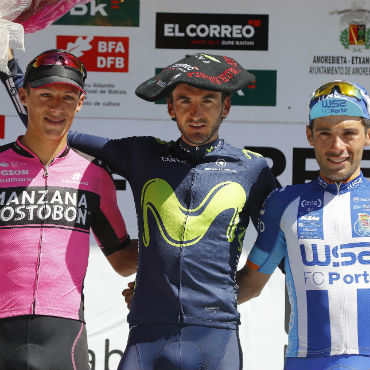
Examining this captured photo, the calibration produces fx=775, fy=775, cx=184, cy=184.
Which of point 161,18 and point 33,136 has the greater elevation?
point 161,18

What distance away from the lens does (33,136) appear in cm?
273

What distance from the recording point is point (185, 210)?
2.63m

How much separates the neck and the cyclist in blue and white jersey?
77cm

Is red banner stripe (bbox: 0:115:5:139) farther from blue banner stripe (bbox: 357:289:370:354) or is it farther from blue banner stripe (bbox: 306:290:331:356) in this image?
blue banner stripe (bbox: 357:289:370:354)

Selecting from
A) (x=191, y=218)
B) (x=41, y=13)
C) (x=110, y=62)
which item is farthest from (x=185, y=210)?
(x=110, y=62)

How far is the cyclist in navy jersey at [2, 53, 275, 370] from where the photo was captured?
8.27ft

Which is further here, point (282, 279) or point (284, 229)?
point (282, 279)

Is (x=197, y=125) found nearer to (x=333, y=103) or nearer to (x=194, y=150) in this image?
(x=194, y=150)

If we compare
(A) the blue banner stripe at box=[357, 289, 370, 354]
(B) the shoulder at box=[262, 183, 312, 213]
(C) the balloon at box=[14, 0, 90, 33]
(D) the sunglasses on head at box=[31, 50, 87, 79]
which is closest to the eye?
(D) the sunglasses on head at box=[31, 50, 87, 79]

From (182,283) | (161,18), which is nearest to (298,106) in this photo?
(161,18)

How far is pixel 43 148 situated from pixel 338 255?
42.4 inches

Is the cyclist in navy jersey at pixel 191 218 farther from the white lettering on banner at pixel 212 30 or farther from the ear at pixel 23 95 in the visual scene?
the white lettering on banner at pixel 212 30

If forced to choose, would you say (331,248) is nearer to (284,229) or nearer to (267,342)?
(284,229)

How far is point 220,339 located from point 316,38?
222cm
